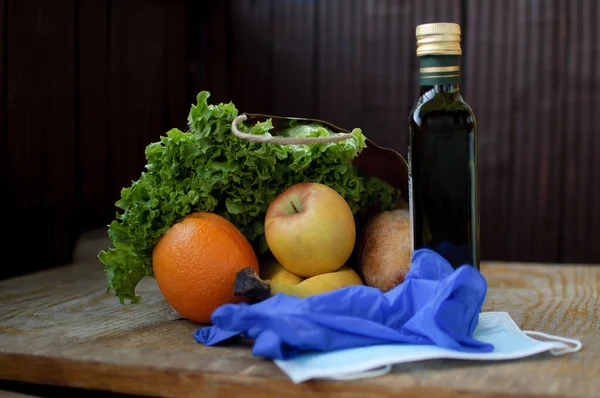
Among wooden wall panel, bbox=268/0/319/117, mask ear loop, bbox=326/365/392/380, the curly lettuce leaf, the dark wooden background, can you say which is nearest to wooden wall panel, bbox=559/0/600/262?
the dark wooden background

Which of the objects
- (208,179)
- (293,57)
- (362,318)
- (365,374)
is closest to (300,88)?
(293,57)

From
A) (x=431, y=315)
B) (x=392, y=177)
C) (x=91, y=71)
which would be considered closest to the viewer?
(x=431, y=315)

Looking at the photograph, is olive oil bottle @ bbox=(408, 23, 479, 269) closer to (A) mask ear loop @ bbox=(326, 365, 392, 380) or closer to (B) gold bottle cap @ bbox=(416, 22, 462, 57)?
(B) gold bottle cap @ bbox=(416, 22, 462, 57)

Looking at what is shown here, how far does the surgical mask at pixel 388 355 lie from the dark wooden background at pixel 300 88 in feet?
2.67

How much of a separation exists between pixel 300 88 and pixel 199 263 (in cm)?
104

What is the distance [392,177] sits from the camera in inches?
42.1

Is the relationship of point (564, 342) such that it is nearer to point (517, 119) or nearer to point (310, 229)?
point (310, 229)

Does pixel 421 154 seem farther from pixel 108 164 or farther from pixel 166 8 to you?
pixel 166 8

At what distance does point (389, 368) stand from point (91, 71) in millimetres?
1063

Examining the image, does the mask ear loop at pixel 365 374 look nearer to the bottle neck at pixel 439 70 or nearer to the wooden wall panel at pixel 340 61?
the bottle neck at pixel 439 70

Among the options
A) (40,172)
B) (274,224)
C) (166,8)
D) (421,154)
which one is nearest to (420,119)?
(421,154)

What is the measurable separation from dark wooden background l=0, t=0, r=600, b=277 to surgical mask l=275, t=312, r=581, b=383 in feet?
2.67

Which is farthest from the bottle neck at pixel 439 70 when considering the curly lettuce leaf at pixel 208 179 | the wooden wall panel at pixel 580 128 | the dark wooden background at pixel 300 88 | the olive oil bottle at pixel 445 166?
the wooden wall panel at pixel 580 128

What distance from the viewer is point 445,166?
2.84 feet
